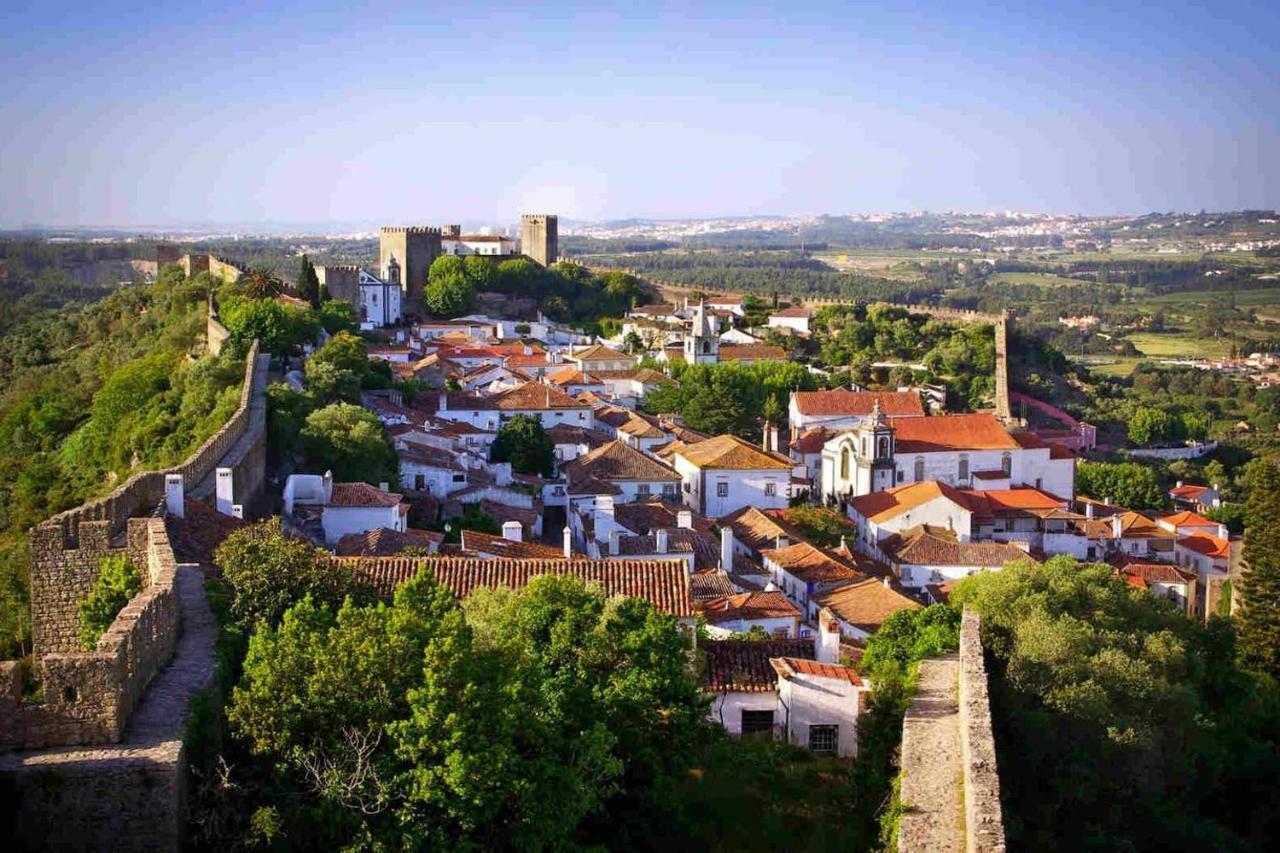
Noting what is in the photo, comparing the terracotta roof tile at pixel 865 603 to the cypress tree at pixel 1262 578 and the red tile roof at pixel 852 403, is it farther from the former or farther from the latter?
the red tile roof at pixel 852 403

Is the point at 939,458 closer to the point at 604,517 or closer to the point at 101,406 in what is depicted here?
the point at 604,517

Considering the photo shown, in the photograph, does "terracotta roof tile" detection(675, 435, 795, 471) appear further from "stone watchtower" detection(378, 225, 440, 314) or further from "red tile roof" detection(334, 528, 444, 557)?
"stone watchtower" detection(378, 225, 440, 314)

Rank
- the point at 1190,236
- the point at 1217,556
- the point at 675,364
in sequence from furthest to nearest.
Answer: the point at 1190,236, the point at 675,364, the point at 1217,556

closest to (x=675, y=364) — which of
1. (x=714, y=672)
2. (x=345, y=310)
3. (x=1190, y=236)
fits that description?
(x=345, y=310)

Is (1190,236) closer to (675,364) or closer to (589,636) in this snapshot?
(675,364)

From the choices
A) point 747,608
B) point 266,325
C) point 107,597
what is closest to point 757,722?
point 107,597
